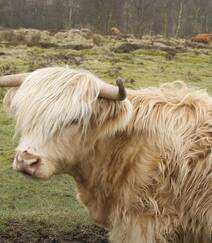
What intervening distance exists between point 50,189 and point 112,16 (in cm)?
3707

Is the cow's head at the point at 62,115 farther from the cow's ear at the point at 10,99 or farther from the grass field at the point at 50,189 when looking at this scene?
the grass field at the point at 50,189

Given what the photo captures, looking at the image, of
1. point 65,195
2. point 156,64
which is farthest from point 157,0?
point 65,195

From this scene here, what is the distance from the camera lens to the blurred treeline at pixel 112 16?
42.4 m

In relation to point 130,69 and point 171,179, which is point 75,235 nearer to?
point 171,179

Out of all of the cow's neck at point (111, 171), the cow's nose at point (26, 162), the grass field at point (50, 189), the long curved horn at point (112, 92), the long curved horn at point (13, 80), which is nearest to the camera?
the cow's nose at point (26, 162)

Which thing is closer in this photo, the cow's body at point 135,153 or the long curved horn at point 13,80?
the cow's body at point 135,153

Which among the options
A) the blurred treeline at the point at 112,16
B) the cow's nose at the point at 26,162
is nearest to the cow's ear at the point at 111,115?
the cow's nose at the point at 26,162

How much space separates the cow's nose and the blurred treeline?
37076mm

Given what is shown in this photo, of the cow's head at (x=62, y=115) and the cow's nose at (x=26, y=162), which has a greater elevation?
the cow's head at (x=62, y=115)

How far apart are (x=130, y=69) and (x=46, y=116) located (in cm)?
1370

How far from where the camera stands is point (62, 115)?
12.2 feet

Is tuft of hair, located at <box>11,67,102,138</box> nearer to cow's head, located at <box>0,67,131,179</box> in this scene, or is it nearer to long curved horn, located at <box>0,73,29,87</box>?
cow's head, located at <box>0,67,131,179</box>

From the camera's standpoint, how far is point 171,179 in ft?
12.7

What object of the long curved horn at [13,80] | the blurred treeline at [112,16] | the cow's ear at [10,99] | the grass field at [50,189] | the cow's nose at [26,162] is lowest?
the blurred treeline at [112,16]
